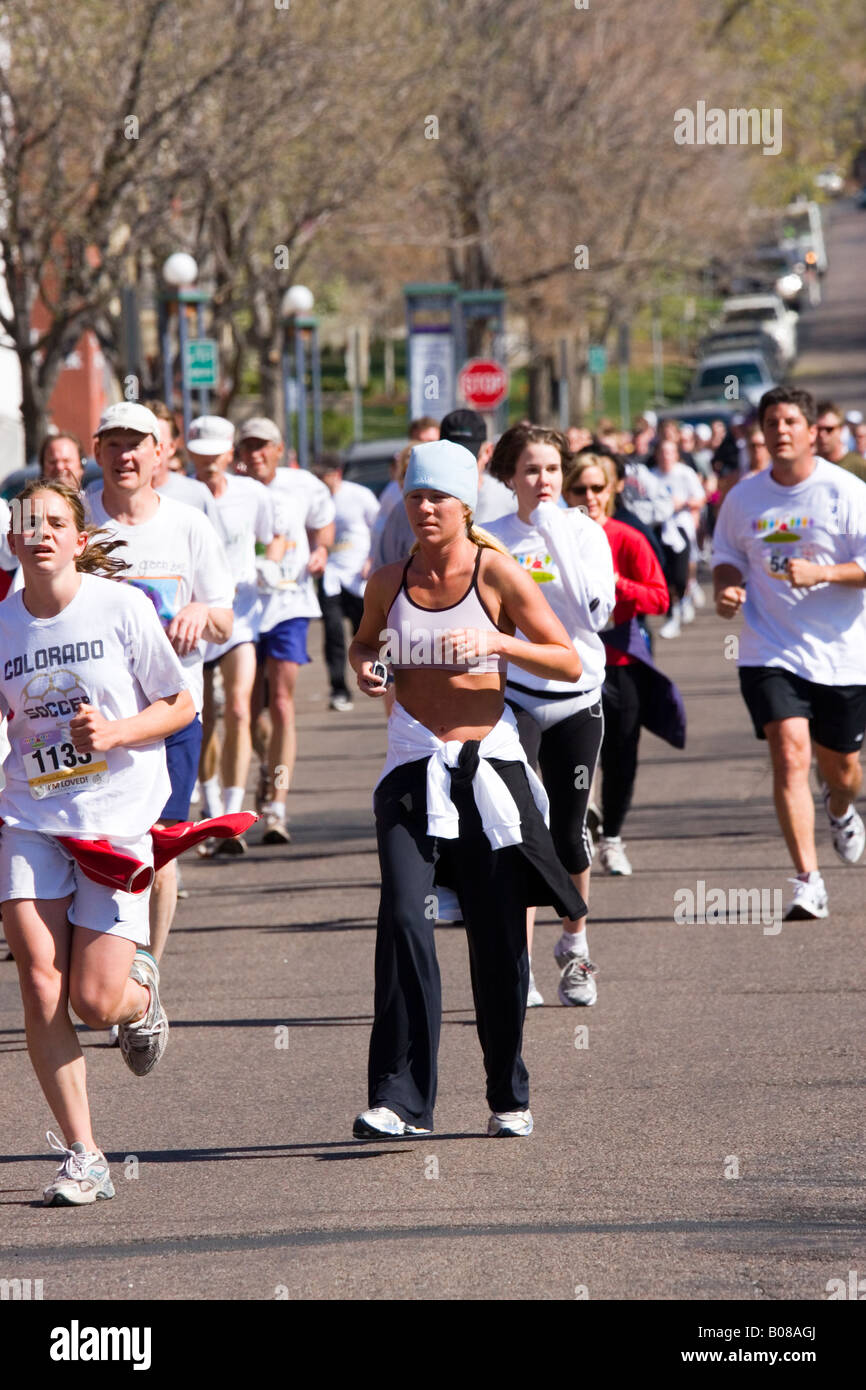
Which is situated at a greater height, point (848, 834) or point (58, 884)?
point (58, 884)

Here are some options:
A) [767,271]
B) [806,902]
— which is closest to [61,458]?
[806,902]

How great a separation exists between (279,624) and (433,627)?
5.76 metres

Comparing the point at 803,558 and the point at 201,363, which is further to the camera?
the point at 201,363

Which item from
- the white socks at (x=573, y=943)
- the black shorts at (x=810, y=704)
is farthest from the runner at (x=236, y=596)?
the white socks at (x=573, y=943)

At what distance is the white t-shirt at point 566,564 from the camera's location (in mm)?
7957

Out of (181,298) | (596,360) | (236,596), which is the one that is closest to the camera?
(236,596)

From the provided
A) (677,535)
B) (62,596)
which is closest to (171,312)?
(677,535)

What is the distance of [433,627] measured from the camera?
6.29 metres

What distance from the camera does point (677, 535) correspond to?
66.9 feet

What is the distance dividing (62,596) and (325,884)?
498cm

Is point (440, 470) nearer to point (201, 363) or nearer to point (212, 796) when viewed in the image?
point (212, 796)

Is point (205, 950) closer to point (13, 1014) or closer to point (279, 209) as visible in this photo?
point (13, 1014)

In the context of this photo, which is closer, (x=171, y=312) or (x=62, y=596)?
(x=62, y=596)
